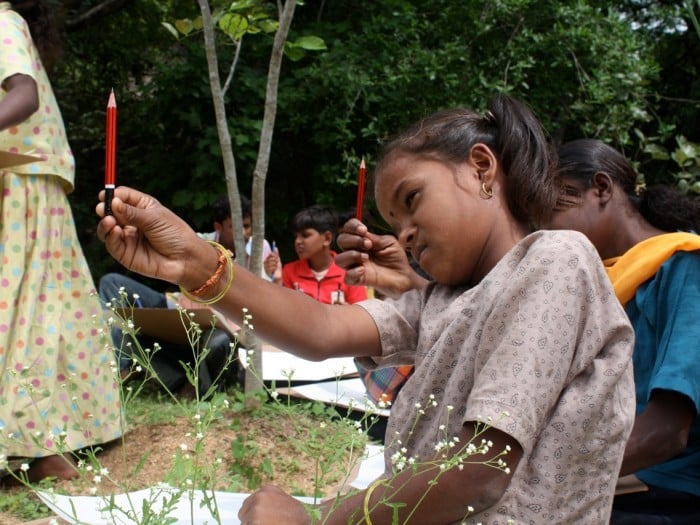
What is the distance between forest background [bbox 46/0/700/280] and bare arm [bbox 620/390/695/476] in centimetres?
350

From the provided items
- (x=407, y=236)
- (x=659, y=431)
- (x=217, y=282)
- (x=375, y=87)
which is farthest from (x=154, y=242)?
(x=375, y=87)

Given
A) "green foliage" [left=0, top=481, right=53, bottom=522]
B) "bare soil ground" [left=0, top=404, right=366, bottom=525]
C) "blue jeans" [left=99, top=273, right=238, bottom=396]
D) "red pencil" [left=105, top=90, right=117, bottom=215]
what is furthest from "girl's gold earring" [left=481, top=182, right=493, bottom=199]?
"blue jeans" [left=99, top=273, right=238, bottom=396]

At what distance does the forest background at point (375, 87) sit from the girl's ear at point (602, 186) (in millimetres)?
2995

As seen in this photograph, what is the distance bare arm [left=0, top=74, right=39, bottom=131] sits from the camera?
263cm

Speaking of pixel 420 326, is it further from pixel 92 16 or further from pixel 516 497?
pixel 92 16

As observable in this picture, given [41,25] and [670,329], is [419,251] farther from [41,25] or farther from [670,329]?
[41,25]

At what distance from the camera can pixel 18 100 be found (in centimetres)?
268

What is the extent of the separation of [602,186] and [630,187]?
14cm

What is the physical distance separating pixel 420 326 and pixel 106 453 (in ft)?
6.80

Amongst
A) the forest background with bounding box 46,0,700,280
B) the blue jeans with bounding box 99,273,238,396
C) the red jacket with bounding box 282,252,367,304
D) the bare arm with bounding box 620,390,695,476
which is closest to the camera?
the bare arm with bounding box 620,390,695,476

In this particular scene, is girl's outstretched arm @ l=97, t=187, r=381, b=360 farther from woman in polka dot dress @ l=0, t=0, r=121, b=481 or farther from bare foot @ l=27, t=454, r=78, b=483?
bare foot @ l=27, t=454, r=78, b=483

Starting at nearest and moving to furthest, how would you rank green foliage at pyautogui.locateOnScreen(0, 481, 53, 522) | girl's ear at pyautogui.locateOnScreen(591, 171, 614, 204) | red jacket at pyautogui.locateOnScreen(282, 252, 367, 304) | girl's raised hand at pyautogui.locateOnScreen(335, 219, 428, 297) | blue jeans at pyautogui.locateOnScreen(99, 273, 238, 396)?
girl's raised hand at pyautogui.locateOnScreen(335, 219, 428, 297) < girl's ear at pyautogui.locateOnScreen(591, 171, 614, 204) < green foliage at pyautogui.locateOnScreen(0, 481, 53, 522) < blue jeans at pyautogui.locateOnScreen(99, 273, 238, 396) < red jacket at pyautogui.locateOnScreen(282, 252, 367, 304)

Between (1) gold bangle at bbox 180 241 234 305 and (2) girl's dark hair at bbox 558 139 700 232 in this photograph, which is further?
(2) girl's dark hair at bbox 558 139 700 232

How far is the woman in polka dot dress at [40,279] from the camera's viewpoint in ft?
9.20
